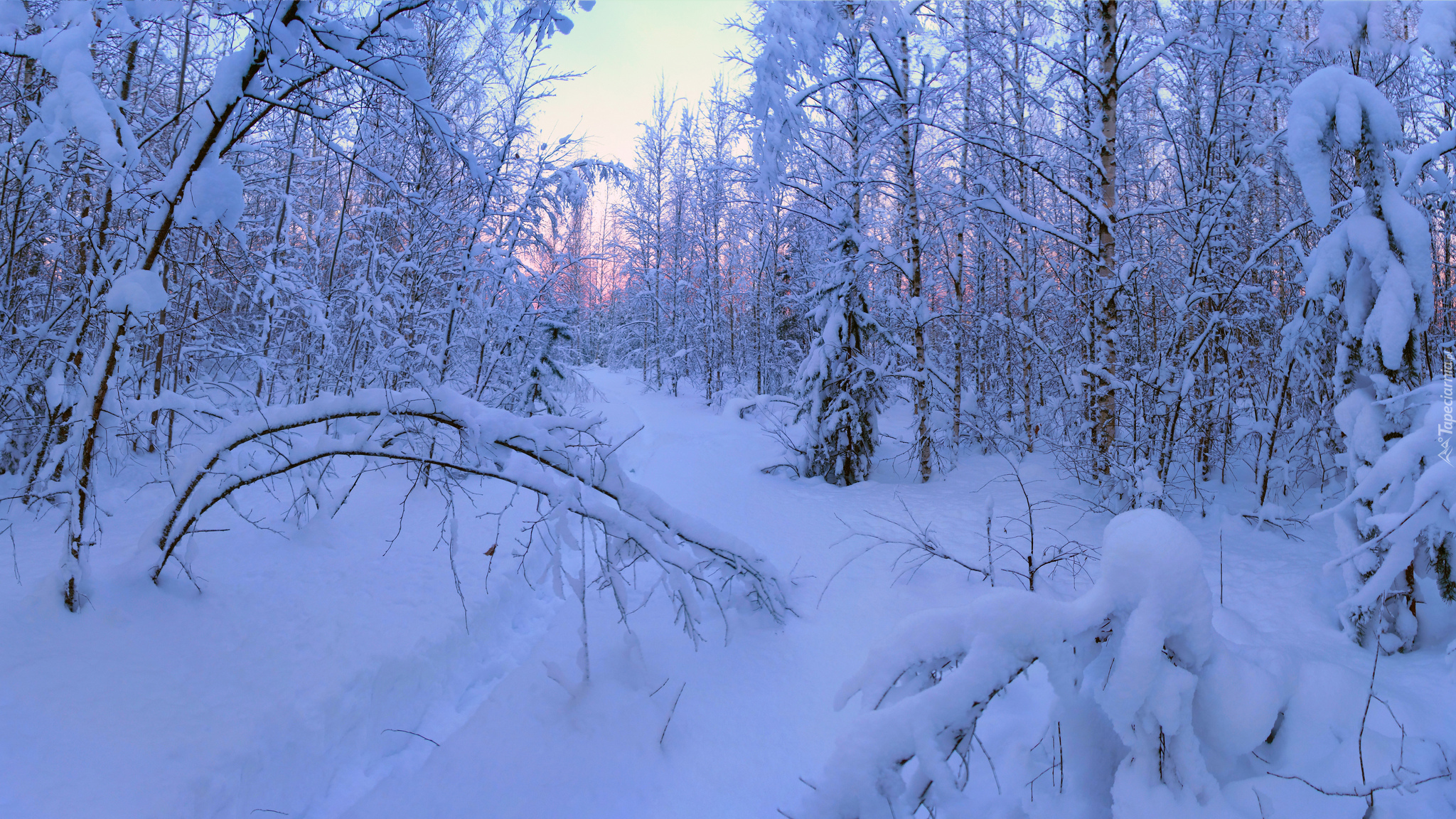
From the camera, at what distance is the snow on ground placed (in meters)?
2.25

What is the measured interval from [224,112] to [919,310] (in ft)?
21.7

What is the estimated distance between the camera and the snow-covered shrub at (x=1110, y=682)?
1265 millimetres

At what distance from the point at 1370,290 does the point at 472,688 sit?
18.1ft

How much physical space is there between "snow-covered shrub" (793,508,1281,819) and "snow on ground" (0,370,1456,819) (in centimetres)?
24

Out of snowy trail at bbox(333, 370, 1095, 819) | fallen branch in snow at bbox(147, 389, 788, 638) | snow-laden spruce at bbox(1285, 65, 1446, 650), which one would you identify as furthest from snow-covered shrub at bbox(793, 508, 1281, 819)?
snow-laden spruce at bbox(1285, 65, 1446, 650)

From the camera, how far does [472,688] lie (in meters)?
3.81

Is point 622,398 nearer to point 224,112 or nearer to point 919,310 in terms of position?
point 919,310

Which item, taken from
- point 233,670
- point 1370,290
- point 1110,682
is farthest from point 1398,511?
point 233,670

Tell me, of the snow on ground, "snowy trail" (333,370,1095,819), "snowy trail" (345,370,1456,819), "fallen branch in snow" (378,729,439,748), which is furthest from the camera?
"fallen branch in snow" (378,729,439,748)

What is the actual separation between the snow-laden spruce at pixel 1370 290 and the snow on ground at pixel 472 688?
0.29 m

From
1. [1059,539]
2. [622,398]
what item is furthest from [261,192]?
[622,398]

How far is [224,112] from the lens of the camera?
277cm

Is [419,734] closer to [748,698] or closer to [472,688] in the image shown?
[472,688]

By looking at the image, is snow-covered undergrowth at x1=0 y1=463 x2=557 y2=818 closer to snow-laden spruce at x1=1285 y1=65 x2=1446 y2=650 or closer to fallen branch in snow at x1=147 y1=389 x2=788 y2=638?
fallen branch in snow at x1=147 y1=389 x2=788 y2=638
